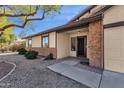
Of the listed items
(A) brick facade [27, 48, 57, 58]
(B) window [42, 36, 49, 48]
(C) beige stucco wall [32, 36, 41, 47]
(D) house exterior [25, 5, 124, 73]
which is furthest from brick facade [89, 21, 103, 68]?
(C) beige stucco wall [32, 36, 41, 47]

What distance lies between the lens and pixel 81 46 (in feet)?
51.2

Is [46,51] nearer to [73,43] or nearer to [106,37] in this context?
[73,43]

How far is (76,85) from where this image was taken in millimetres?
6852

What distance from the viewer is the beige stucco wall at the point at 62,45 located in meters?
15.8

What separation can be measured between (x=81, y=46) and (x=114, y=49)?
6756mm

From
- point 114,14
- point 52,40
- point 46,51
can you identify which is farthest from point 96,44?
point 46,51

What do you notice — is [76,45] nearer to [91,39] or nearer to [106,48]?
[91,39]

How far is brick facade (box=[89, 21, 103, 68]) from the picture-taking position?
390 inches

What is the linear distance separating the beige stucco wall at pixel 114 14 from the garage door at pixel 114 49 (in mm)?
493

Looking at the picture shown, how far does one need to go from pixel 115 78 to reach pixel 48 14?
7.07 meters

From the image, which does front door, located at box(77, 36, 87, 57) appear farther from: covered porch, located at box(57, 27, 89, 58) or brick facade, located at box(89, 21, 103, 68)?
brick facade, located at box(89, 21, 103, 68)

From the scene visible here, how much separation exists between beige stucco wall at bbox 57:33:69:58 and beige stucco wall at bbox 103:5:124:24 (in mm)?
7082
